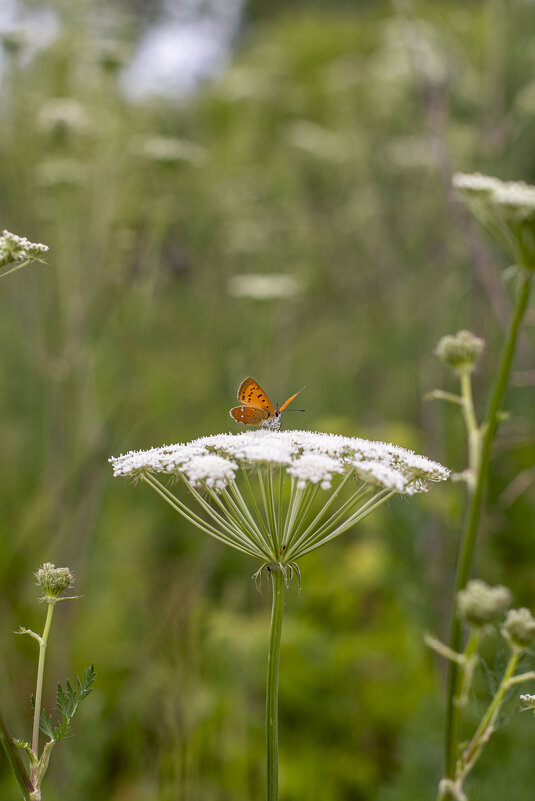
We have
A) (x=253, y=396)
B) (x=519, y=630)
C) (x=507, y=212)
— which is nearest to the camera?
(x=519, y=630)

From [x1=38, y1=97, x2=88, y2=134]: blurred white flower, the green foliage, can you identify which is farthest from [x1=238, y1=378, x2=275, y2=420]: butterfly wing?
[x1=38, y1=97, x2=88, y2=134]: blurred white flower

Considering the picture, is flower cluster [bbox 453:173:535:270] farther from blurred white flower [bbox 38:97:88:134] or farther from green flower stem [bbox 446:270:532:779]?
blurred white flower [bbox 38:97:88:134]

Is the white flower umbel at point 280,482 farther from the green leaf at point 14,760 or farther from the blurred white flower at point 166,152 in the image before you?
the blurred white flower at point 166,152

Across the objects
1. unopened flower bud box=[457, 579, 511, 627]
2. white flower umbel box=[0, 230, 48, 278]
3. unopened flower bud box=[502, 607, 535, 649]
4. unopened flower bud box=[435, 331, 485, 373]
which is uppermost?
white flower umbel box=[0, 230, 48, 278]

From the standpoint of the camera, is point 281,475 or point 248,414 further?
point 248,414

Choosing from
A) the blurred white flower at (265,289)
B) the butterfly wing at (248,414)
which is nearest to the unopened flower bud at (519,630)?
the butterfly wing at (248,414)

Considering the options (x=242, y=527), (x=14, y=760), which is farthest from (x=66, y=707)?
(x=242, y=527)

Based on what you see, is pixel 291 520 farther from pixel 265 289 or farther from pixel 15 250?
pixel 265 289
